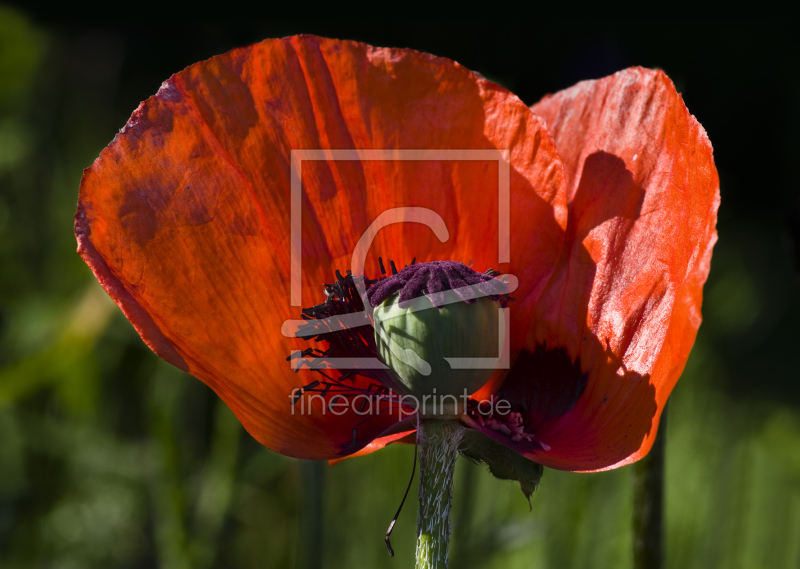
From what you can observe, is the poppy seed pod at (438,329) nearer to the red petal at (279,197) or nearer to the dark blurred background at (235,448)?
the red petal at (279,197)

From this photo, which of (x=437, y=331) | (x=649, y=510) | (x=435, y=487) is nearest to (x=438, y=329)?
(x=437, y=331)

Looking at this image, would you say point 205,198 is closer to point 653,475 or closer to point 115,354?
point 653,475

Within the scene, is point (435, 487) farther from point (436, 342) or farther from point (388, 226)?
point (388, 226)

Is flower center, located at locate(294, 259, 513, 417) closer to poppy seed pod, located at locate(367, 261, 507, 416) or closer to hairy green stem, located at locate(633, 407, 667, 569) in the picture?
poppy seed pod, located at locate(367, 261, 507, 416)

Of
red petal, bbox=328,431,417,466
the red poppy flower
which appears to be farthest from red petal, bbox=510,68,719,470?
red petal, bbox=328,431,417,466

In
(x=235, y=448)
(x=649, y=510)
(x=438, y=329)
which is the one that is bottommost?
(x=235, y=448)

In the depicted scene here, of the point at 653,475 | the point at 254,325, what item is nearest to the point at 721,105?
the point at 653,475
